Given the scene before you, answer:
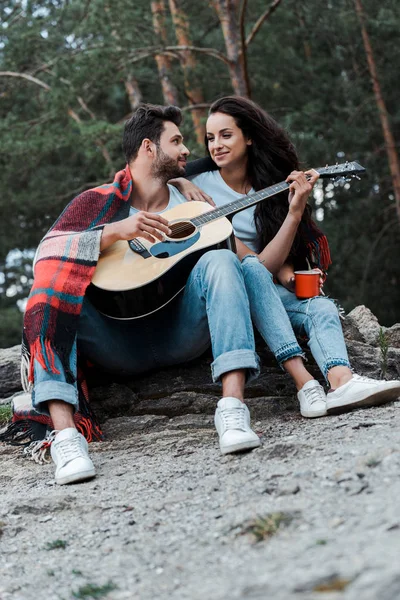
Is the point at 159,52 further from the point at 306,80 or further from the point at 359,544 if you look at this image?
the point at 359,544

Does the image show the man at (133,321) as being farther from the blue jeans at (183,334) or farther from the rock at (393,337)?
the rock at (393,337)

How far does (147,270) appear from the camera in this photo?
3459 mm

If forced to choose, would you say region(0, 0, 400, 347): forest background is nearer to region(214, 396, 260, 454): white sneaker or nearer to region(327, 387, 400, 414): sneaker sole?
region(327, 387, 400, 414): sneaker sole

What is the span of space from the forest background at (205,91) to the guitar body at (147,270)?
635 centimetres

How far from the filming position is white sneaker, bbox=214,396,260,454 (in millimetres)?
2951

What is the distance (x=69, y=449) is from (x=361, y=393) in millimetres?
1236

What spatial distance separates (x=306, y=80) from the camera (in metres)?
14.0

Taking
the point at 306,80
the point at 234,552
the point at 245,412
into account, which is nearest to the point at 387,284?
the point at 306,80

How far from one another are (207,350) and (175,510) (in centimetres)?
159

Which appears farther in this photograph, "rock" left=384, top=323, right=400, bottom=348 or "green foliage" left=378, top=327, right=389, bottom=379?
"rock" left=384, top=323, right=400, bottom=348

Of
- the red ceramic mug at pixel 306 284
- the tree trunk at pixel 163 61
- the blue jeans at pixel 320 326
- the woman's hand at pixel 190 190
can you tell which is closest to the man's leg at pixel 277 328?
the blue jeans at pixel 320 326

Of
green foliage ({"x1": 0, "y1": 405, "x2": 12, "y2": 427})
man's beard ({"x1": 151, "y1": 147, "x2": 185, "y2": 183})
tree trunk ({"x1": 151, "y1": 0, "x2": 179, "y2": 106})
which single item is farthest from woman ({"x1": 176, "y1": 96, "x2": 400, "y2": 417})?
tree trunk ({"x1": 151, "y1": 0, "x2": 179, "y2": 106})

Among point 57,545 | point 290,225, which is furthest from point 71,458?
point 290,225

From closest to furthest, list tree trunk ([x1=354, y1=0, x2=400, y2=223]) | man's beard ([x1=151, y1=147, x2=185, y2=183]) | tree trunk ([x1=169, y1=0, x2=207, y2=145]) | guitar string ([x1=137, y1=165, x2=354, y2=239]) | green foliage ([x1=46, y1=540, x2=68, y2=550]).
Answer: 1. green foliage ([x1=46, y1=540, x2=68, y2=550])
2. guitar string ([x1=137, y1=165, x2=354, y2=239])
3. man's beard ([x1=151, y1=147, x2=185, y2=183])
4. tree trunk ([x1=169, y1=0, x2=207, y2=145])
5. tree trunk ([x1=354, y1=0, x2=400, y2=223])
